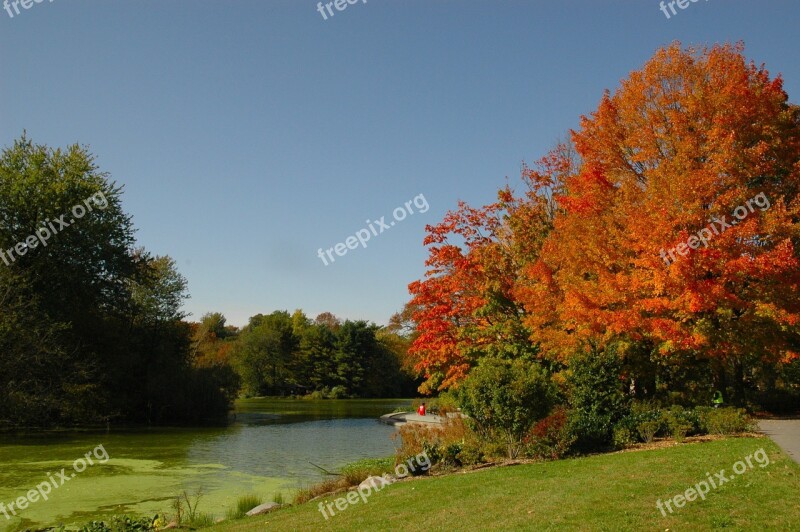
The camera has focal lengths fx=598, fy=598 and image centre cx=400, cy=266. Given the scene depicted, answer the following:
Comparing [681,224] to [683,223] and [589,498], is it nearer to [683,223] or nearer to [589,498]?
[683,223]

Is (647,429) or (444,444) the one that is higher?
(444,444)

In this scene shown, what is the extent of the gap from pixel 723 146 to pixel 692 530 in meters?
13.1

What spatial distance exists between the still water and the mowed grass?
4.66 m

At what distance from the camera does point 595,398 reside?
15.1 m

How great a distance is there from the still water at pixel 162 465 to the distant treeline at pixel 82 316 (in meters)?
3.06

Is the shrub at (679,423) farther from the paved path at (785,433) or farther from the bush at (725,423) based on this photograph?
the paved path at (785,433)

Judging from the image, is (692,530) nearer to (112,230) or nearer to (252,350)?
(112,230)

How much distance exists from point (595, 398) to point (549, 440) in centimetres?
190

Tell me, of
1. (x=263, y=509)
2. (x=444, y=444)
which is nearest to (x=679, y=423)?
(x=444, y=444)

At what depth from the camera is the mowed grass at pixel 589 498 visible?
7.64 m

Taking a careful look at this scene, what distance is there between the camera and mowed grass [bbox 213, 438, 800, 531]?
764cm

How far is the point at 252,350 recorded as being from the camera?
3467 inches

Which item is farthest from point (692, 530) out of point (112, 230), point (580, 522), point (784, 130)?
point (112, 230)

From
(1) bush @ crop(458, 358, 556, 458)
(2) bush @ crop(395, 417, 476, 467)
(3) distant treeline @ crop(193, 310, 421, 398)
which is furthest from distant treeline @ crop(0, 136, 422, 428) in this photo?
(3) distant treeline @ crop(193, 310, 421, 398)
